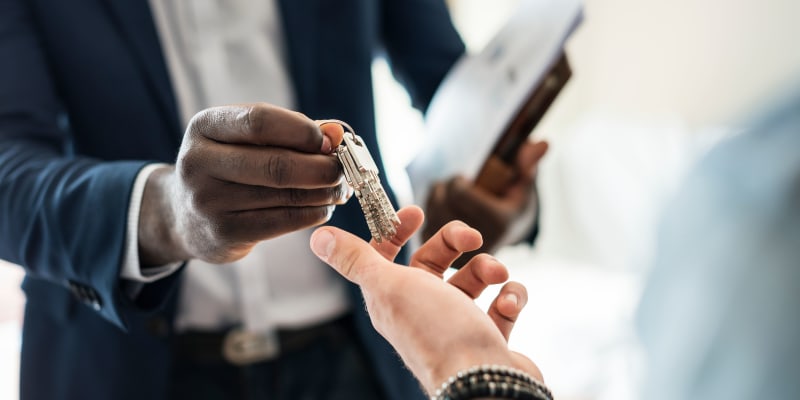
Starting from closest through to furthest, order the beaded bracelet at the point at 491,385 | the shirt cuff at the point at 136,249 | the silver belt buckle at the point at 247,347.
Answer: the beaded bracelet at the point at 491,385 < the shirt cuff at the point at 136,249 < the silver belt buckle at the point at 247,347

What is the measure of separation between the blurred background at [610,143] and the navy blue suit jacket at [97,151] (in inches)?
2.8

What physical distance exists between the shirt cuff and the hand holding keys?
0.16 meters

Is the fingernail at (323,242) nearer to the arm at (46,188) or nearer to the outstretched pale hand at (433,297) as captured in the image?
the outstretched pale hand at (433,297)

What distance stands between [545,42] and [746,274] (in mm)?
301

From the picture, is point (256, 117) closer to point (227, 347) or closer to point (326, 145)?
point (326, 145)

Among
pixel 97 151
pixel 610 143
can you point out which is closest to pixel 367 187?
pixel 97 151

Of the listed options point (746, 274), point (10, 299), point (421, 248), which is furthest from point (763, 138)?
point (10, 299)

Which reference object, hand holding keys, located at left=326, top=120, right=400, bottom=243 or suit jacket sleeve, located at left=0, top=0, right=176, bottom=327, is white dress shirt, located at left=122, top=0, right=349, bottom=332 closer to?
suit jacket sleeve, located at left=0, top=0, right=176, bottom=327

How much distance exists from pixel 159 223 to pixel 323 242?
12 centimetres

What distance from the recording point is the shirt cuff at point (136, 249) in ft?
1.19

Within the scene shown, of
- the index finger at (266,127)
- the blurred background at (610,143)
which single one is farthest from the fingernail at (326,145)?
the blurred background at (610,143)

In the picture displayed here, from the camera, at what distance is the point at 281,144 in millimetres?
273

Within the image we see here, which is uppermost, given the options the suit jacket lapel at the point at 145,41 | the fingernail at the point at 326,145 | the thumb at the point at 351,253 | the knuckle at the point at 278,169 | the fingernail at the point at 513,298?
the suit jacket lapel at the point at 145,41

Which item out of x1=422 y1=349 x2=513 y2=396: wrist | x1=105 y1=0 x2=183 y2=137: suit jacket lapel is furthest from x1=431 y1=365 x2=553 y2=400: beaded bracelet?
x1=105 y1=0 x2=183 y2=137: suit jacket lapel
